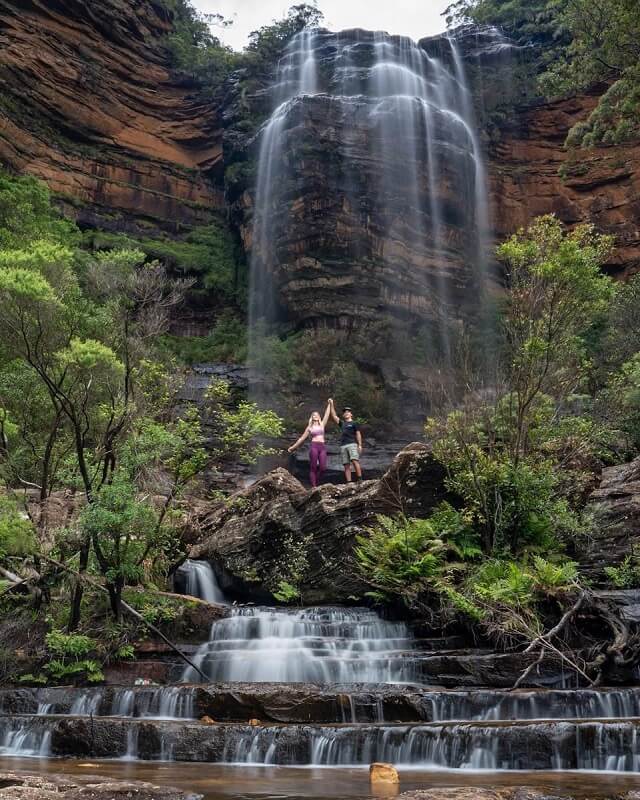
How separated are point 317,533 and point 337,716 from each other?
19.1ft

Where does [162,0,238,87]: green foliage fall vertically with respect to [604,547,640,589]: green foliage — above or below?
above

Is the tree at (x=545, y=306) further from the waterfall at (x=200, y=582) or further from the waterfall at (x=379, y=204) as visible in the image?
the waterfall at (x=379, y=204)

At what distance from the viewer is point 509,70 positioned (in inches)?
1531

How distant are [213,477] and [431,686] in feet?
56.8

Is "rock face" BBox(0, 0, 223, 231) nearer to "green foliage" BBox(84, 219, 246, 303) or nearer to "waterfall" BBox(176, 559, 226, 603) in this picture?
"green foliage" BBox(84, 219, 246, 303)

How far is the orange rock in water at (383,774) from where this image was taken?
19.6 ft

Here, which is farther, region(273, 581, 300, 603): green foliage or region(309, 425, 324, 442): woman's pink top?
region(309, 425, 324, 442): woman's pink top

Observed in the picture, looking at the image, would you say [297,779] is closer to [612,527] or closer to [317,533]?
[317,533]

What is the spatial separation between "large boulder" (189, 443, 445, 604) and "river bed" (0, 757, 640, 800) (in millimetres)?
6164

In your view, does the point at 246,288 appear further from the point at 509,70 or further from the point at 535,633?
the point at 535,633

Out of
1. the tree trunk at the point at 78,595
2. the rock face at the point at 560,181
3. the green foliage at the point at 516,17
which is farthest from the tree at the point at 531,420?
the green foliage at the point at 516,17

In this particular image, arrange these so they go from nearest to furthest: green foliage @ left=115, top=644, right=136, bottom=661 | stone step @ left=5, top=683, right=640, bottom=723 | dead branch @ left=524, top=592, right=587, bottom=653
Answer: stone step @ left=5, top=683, right=640, bottom=723 < dead branch @ left=524, top=592, right=587, bottom=653 < green foliage @ left=115, top=644, right=136, bottom=661

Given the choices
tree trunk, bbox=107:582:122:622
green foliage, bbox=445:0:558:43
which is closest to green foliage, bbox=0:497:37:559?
tree trunk, bbox=107:582:122:622

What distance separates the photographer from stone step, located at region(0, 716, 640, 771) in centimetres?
673
